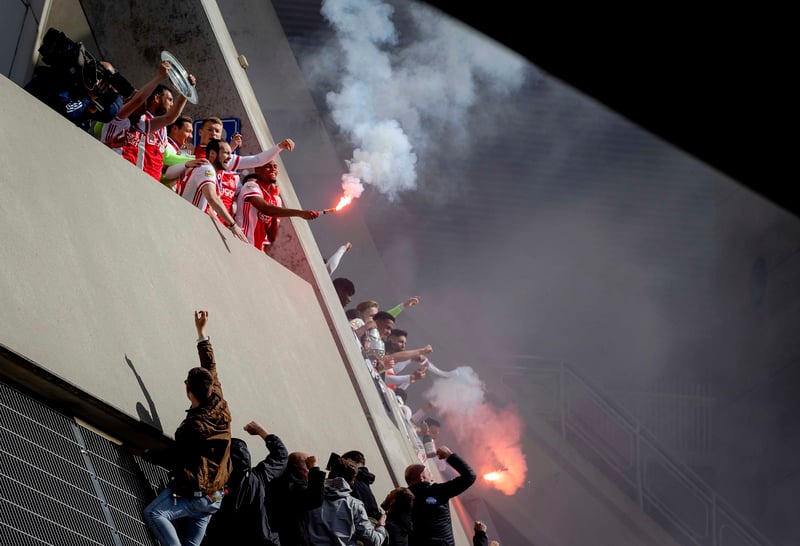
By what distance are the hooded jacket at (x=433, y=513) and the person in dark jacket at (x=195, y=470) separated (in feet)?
5.65

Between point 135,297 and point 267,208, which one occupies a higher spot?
point 267,208

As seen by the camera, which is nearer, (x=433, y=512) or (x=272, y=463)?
(x=272, y=463)

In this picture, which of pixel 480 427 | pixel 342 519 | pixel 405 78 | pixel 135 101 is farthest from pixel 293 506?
pixel 405 78

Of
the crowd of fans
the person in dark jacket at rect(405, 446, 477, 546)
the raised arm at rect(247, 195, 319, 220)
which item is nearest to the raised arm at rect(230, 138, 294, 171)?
the crowd of fans

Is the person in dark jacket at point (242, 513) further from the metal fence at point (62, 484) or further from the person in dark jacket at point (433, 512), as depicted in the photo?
the person in dark jacket at point (433, 512)

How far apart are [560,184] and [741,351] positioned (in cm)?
336

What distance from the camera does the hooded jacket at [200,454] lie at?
438 centimetres

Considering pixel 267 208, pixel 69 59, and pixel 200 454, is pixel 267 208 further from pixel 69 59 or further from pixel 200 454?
pixel 200 454

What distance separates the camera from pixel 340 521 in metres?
5.15

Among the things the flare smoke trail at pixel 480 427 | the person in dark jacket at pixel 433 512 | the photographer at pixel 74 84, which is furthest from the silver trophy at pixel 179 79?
the flare smoke trail at pixel 480 427

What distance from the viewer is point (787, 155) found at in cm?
94

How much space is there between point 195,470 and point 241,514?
0.37 meters

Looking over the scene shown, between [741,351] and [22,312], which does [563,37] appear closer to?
[22,312]

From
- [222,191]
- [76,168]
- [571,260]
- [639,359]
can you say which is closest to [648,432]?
[639,359]
